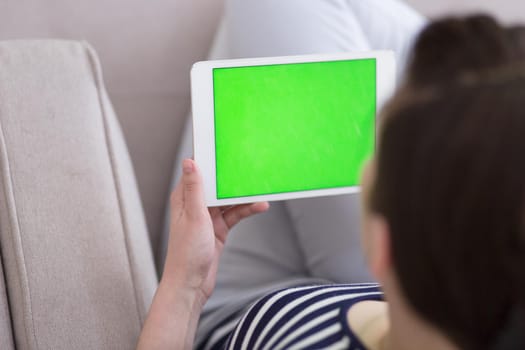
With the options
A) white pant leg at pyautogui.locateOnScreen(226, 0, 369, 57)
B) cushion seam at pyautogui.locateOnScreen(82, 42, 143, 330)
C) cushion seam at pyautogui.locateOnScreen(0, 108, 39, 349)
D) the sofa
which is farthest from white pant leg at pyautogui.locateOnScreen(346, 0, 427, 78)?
cushion seam at pyautogui.locateOnScreen(0, 108, 39, 349)

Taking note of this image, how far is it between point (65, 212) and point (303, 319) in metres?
0.29

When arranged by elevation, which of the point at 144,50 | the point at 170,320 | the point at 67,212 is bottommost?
the point at 170,320

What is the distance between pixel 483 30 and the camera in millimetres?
387

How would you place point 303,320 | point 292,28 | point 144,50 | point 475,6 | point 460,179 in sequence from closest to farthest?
1. point 460,179
2. point 303,320
3. point 292,28
4. point 144,50
5. point 475,6

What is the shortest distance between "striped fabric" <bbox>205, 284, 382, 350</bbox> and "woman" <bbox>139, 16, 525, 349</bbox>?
103 mm

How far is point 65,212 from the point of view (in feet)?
2.35

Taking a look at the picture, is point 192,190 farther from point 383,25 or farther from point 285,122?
point 383,25

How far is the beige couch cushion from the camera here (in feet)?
3.16

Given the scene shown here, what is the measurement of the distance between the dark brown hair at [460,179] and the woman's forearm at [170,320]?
0.32 meters

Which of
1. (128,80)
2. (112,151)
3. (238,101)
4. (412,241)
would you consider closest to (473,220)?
(412,241)

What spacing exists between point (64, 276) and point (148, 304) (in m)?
0.10

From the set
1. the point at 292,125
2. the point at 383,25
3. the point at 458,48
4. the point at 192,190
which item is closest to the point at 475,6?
the point at 383,25

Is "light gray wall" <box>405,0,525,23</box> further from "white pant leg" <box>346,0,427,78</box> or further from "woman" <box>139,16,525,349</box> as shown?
"woman" <box>139,16,525,349</box>

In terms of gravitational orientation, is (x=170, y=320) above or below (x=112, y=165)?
below
